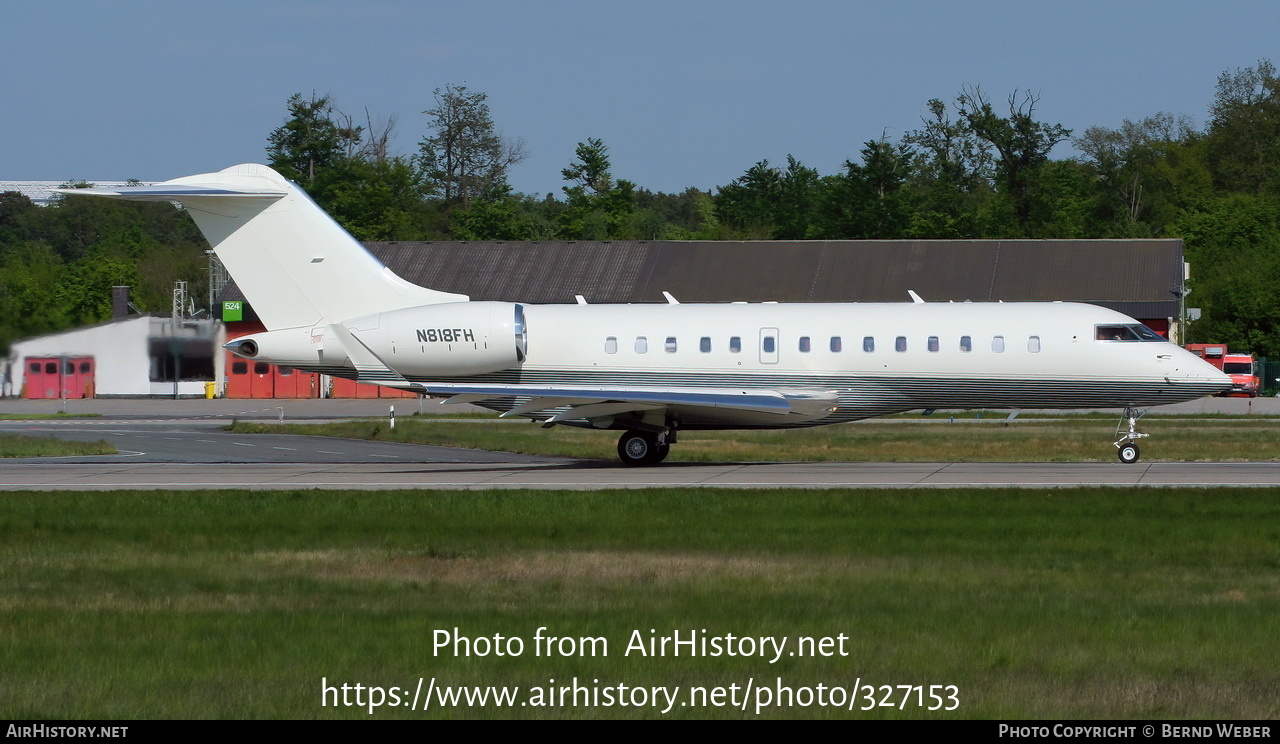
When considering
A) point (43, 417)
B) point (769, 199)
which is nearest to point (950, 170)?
point (769, 199)

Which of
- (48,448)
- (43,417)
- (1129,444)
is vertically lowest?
(43,417)

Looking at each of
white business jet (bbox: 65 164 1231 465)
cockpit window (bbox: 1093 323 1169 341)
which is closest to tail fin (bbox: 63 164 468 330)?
white business jet (bbox: 65 164 1231 465)

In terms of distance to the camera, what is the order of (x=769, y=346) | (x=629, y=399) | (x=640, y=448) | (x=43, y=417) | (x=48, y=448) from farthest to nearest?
(x=43, y=417)
(x=48, y=448)
(x=640, y=448)
(x=769, y=346)
(x=629, y=399)

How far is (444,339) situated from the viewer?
88.3 feet

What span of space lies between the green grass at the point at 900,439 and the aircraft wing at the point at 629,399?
4.46 metres

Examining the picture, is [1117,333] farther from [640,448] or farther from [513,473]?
[513,473]

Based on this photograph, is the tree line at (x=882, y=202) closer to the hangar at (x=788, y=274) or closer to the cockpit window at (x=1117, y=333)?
the hangar at (x=788, y=274)

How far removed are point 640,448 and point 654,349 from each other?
6.42 ft

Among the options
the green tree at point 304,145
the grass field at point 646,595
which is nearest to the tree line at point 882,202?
the green tree at point 304,145

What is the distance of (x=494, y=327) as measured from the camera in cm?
2697

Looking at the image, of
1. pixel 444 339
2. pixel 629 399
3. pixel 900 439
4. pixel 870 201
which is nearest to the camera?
pixel 629 399

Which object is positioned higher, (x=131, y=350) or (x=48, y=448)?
(x=131, y=350)

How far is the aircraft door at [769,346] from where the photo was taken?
88.9 ft

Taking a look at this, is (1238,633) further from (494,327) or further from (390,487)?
(494,327)
